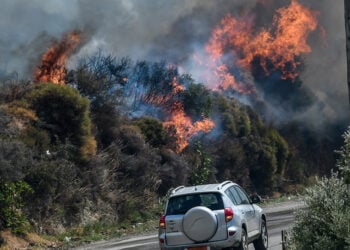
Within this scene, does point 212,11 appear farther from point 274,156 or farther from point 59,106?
point 59,106

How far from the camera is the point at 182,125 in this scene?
44.8 meters

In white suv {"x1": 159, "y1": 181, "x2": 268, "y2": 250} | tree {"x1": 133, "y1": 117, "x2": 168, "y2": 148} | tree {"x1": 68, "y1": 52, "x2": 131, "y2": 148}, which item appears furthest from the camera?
tree {"x1": 133, "y1": 117, "x2": 168, "y2": 148}

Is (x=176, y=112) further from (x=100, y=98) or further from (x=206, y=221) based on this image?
(x=206, y=221)

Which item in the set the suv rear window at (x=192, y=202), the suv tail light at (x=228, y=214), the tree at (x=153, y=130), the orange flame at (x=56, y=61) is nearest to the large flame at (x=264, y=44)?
the tree at (x=153, y=130)

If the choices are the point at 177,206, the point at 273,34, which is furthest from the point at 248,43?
the point at 177,206

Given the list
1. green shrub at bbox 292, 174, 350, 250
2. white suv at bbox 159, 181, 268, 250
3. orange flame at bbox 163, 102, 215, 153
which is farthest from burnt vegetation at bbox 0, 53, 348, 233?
green shrub at bbox 292, 174, 350, 250

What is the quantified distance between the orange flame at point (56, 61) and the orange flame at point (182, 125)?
7996mm

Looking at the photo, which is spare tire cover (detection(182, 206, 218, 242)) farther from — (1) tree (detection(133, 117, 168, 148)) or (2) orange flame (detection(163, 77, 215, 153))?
(2) orange flame (detection(163, 77, 215, 153))

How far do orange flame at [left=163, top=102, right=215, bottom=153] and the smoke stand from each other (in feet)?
17.6

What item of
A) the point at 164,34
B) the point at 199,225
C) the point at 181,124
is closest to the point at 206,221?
the point at 199,225

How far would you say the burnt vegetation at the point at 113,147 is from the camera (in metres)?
27.1

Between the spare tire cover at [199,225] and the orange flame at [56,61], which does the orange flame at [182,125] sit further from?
the spare tire cover at [199,225]

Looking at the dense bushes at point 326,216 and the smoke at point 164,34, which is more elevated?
the smoke at point 164,34

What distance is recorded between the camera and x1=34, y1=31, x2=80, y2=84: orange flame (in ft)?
129
